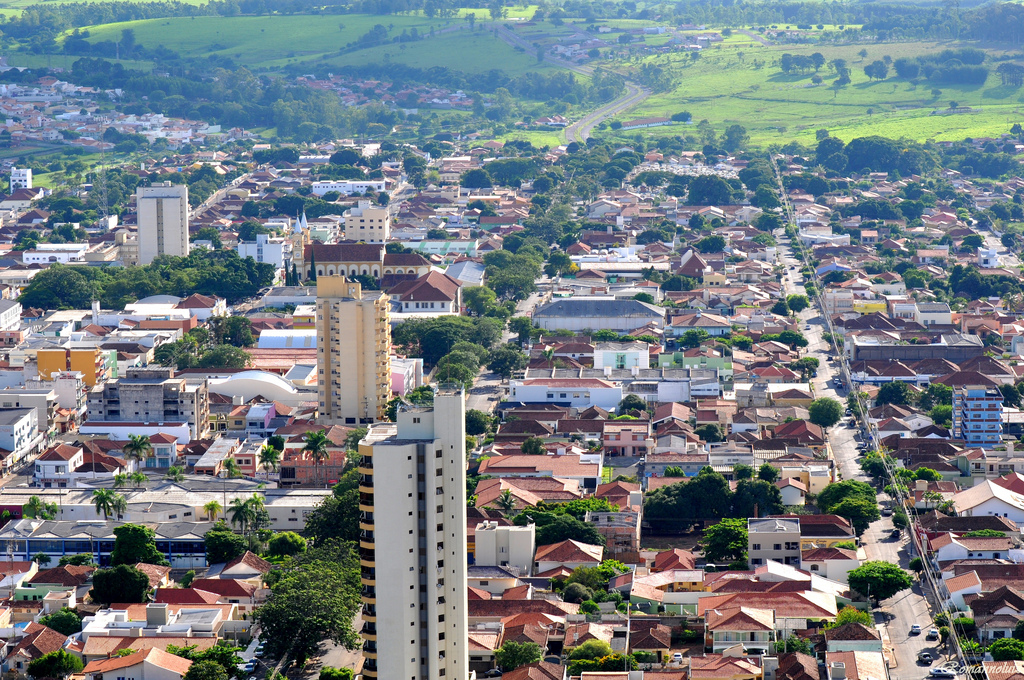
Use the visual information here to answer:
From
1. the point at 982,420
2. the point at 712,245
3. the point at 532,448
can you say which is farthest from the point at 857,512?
the point at 712,245

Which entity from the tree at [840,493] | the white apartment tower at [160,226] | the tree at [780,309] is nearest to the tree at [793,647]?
the tree at [840,493]

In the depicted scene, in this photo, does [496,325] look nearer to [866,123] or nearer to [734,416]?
[734,416]

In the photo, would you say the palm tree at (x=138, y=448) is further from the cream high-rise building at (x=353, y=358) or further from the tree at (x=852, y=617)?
the tree at (x=852, y=617)

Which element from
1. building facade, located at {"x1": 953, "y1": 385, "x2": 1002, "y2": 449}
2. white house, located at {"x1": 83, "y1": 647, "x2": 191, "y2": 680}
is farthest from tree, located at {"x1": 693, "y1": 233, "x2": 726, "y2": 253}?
white house, located at {"x1": 83, "y1": 647, "x2": 191, "y2": 680}

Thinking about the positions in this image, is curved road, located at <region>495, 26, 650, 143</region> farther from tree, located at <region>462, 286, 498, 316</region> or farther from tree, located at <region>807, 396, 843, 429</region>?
tree, located at <region>807, 396, 843, 429</region>

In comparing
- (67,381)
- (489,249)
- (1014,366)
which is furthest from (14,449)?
(489,249)

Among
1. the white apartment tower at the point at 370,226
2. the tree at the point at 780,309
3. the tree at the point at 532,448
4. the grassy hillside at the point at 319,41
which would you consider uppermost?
the grassy hillside at the point at 319,41
